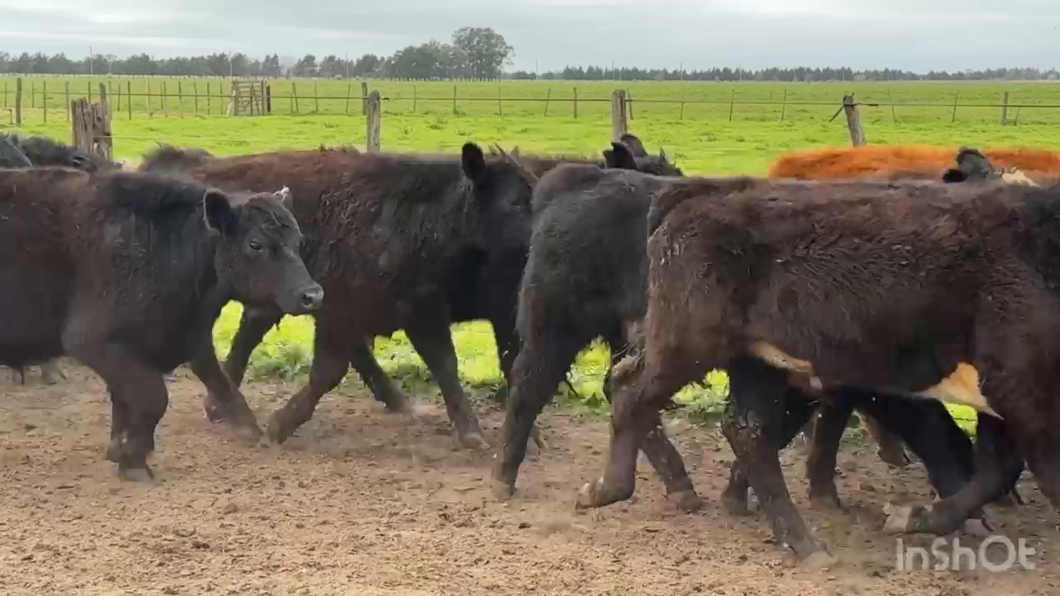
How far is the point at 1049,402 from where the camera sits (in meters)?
4.24

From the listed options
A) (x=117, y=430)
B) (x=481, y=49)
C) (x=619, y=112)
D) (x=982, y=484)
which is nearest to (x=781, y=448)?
(x=982, y=484)

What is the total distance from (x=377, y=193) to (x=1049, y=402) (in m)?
3.63

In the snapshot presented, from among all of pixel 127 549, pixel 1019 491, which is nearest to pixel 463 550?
pixel 127 549

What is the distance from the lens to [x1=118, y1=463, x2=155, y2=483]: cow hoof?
224 inches

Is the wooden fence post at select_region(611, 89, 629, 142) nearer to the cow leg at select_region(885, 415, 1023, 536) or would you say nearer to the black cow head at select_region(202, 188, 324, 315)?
the black cow head at select_region(202, 188, 324, 315)

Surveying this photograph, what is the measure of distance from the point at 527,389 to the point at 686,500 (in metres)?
0.92

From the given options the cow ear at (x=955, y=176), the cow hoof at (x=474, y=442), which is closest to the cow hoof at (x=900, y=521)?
the cow ear at (x=955, y=176)

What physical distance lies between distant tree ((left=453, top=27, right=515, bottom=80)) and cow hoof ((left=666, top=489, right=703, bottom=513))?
11365 centimetres

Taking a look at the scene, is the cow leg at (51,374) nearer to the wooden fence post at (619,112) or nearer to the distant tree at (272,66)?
A: the wooden fence post at (619,112)

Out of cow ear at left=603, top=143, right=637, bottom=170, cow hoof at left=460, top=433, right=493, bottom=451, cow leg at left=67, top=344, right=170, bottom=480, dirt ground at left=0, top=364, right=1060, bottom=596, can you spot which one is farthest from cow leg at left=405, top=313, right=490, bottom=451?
cow leg at left=67, top=344, right=170, bottom=480

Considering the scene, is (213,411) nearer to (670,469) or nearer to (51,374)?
(51,374)

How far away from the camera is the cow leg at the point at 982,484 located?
478cm

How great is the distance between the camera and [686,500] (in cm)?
543

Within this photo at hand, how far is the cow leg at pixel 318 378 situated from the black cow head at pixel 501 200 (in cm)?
96
